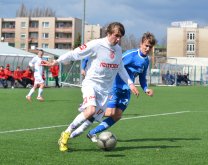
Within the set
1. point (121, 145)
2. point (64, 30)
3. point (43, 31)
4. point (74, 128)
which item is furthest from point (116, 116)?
point (43, 31)

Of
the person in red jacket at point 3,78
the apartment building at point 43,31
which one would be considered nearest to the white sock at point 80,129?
the person in red jacket at point 3,78

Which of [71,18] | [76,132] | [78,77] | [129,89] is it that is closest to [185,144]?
[129,89]

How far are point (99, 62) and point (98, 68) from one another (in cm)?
10

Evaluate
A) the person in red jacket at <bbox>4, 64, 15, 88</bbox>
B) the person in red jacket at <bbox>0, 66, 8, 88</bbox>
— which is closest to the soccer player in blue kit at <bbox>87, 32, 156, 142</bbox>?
the person in red jacket at <bbox>0, 66, 8, 88</bbox>

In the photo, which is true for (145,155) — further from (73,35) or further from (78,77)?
(73,35)

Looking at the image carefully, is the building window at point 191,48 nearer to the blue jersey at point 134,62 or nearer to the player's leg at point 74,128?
the blue jersey at point 134,62

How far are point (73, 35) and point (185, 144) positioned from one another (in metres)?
135

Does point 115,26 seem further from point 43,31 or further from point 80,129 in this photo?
point 43,31

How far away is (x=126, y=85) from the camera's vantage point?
416 inches

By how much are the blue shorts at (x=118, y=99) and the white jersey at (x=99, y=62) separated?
43.9 inches

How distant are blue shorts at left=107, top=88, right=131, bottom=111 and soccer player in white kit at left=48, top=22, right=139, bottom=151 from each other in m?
1.08

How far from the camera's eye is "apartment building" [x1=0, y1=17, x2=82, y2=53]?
143750 mm

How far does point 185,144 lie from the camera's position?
33.0 ft

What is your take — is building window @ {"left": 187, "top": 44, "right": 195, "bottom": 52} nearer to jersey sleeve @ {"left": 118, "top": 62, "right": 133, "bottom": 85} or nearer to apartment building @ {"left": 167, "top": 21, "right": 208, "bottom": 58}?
apartment building @ {"left": 167, "top": 21, "right": 208, "bottom": 58}
